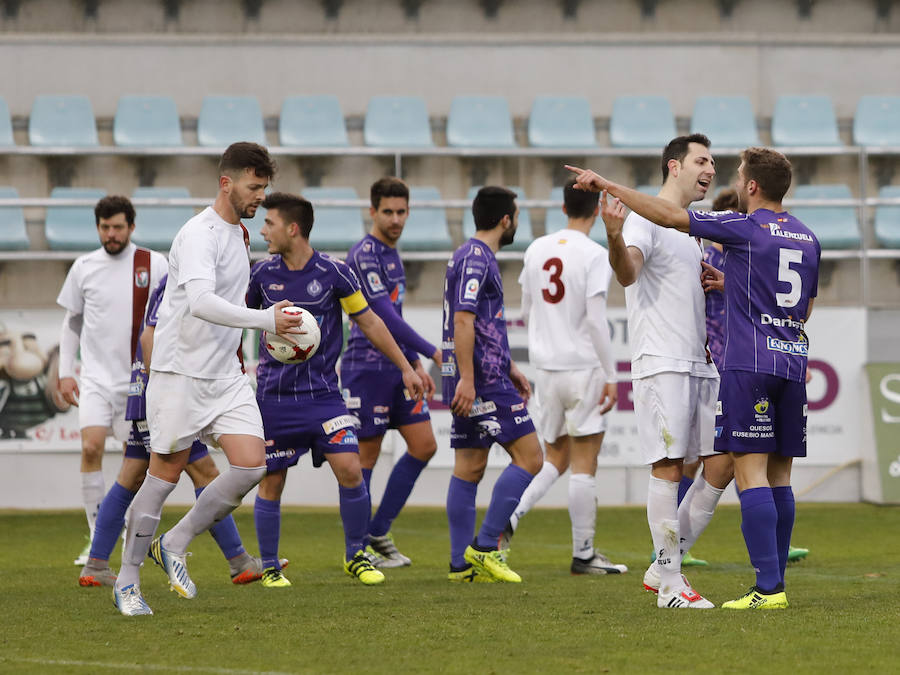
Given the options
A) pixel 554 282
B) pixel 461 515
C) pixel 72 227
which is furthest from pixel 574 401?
pixel 72 227

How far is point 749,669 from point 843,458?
8.63m

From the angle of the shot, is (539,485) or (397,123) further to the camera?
(397,123)

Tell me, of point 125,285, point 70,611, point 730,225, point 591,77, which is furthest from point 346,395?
point 591,77

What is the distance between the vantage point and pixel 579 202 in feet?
25.2

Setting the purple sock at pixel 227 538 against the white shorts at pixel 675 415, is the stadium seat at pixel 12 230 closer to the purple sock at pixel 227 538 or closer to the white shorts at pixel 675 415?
the purple sock at pixel 227 538

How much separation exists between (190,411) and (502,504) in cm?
222

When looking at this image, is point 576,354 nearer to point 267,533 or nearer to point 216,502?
point 267,533

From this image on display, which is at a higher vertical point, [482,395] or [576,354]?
[576,354]

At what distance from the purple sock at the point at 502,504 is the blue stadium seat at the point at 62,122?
30.3 feet

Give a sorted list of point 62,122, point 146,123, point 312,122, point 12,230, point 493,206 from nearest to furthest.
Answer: point 493,206
point 12,230
point 62,122
point 146,123
point 312,122

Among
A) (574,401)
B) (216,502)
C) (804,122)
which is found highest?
(804,122)

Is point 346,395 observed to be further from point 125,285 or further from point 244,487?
point 244,487

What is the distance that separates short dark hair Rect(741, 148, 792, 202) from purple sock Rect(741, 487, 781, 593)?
1227 mm

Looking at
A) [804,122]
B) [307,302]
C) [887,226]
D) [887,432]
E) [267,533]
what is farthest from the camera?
[804,122]
